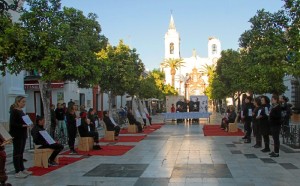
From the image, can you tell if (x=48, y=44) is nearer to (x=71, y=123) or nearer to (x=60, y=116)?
(x=71, y=123)

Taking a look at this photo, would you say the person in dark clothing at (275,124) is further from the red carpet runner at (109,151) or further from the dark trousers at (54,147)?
the dark trousers at (54,147)

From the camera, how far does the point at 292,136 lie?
1483 centimetres

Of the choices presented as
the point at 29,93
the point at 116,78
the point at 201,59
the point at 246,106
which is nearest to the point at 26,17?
the point at 246,106

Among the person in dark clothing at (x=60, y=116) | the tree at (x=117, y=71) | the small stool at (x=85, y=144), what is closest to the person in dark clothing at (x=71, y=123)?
the small stool at (x=85, y=144)

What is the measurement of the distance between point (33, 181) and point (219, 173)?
13.9 feet

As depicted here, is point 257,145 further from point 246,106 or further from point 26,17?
A: point 26,17

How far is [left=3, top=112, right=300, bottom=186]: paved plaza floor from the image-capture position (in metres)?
9.09

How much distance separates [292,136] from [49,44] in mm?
8762

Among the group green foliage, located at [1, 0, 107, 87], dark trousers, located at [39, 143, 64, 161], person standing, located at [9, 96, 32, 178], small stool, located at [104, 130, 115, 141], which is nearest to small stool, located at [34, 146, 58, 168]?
dark trousers, located at [39, 143, 64, 161]

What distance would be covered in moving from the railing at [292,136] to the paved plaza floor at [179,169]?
0.64 metres

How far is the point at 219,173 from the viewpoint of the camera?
10.0m

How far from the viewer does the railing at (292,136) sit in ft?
47.4

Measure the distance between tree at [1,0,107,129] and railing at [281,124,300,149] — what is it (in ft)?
24.0

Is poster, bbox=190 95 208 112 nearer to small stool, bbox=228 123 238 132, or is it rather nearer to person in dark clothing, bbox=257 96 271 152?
small stool, bbox=228 123 238 132
